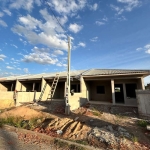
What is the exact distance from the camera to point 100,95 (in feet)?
45.4

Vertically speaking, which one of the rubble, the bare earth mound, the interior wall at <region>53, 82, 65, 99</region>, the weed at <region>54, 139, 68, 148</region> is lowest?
the weed at <region>54, 139, 68, 148</region>

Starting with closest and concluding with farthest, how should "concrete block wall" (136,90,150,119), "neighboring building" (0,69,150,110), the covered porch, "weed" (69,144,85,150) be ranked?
"weed" (69,144,85,150)
"concrete block wall" (136,90,150,119)
"neighboring building" (0,69,150,110)
the covered porch

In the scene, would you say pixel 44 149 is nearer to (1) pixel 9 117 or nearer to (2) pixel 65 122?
(2) pixel 65 122

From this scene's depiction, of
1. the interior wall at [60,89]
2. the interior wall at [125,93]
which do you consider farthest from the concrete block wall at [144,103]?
the interior wall at [60,89]

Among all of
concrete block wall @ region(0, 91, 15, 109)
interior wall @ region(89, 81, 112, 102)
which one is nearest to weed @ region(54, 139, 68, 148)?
concrete block wall @ region(0, 91, 15, 109)

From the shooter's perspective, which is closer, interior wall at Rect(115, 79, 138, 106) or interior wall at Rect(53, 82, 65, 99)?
interior wall at Rect(115, 79, 138, 106)

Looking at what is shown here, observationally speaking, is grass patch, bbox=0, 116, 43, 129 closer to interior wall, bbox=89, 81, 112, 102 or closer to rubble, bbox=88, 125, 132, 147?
rubble, bbox=88, 125, 132, 147

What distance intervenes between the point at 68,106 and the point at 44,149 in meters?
4.44

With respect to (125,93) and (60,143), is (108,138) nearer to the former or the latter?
(60,143)

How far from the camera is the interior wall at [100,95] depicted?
13438mm

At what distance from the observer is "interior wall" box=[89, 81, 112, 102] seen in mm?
13438

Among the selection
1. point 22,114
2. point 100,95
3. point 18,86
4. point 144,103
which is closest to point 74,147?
point 22,114

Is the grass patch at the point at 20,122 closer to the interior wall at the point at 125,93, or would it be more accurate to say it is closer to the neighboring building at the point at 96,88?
the neighboring building at the point at 96,88

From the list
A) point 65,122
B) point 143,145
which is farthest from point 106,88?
point 143,145
